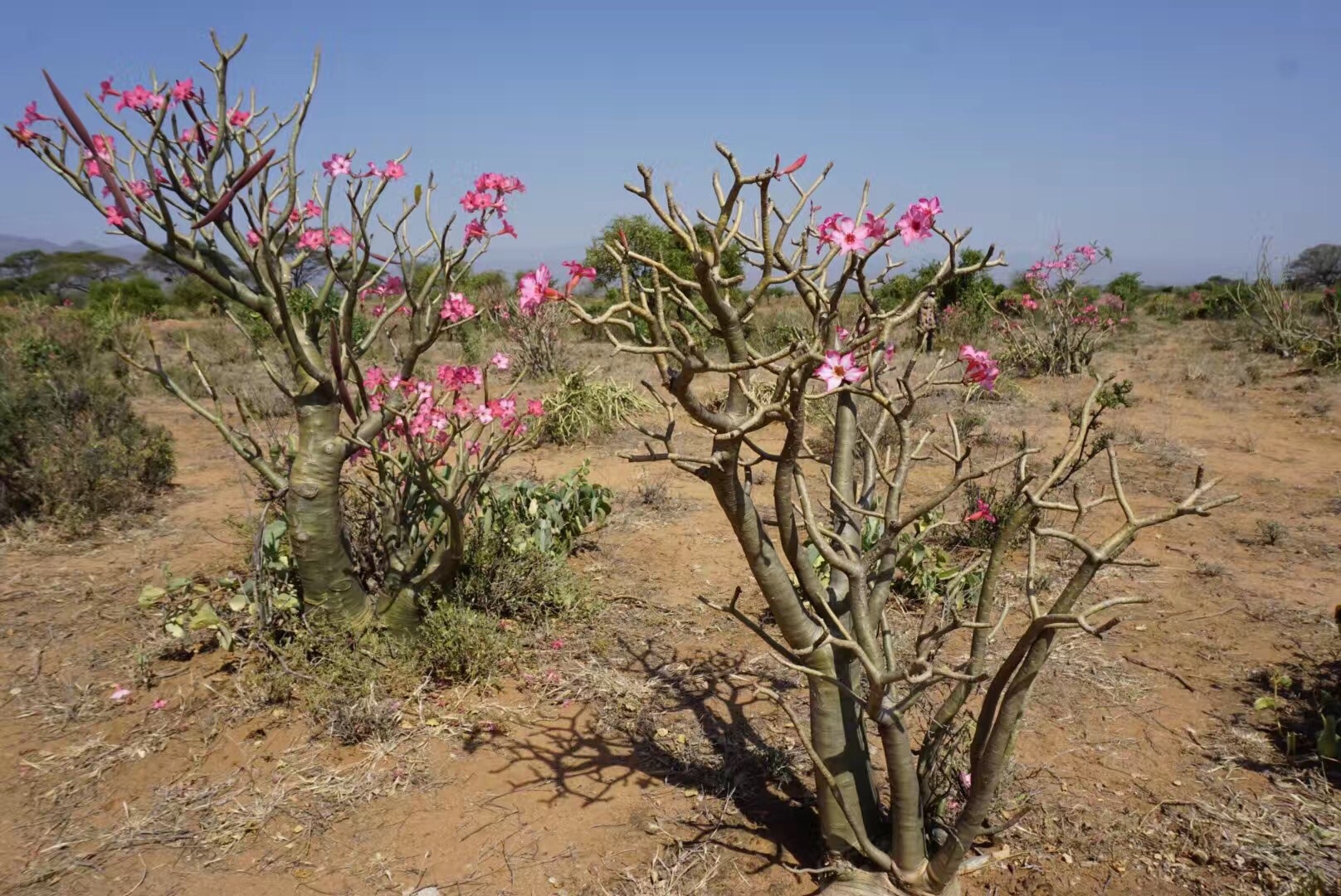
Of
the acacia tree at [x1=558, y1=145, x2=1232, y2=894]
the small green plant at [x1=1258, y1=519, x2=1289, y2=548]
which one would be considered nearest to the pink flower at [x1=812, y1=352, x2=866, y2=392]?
the acacia tree at [x1=558, y1=145, x2=1232, y2=894]

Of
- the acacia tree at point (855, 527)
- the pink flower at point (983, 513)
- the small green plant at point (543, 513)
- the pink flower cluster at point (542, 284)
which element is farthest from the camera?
the small green plant at point (543, 513)

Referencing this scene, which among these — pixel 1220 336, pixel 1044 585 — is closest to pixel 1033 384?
pixel 1220 336

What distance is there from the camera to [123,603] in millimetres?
3953

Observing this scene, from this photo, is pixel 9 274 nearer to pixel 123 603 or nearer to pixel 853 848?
pixel 123 603

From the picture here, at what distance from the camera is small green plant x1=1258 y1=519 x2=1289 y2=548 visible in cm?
458

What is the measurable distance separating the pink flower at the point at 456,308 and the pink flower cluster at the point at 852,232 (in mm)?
1988

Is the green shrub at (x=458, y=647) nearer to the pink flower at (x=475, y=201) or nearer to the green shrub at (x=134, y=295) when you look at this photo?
the pink flower at (x=475, y=201)

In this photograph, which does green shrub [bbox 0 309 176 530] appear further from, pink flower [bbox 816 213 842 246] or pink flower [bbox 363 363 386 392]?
pink flower [bbox 816 213 842 246]

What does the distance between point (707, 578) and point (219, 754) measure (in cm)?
245

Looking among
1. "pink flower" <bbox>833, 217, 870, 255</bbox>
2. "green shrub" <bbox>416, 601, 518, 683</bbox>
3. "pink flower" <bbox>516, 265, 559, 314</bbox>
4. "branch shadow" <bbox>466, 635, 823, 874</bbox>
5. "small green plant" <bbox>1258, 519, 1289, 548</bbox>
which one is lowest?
"branch shadow" <bbox>466, 635, 823, 874</bbox>

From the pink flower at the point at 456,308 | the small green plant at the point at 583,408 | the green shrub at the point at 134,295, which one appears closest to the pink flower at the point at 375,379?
the pink flower at the point at 456,308

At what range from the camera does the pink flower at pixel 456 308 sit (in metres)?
3.38

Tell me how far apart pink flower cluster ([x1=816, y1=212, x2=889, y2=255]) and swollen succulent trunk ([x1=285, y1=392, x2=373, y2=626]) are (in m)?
2.03

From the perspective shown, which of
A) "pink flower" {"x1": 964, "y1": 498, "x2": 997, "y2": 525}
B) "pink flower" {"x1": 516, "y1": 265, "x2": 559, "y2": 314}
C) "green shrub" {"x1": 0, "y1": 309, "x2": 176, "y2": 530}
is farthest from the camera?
"green shrub" {"x1": 0, "y1": 309, "x2": 176, "y2": 530}
